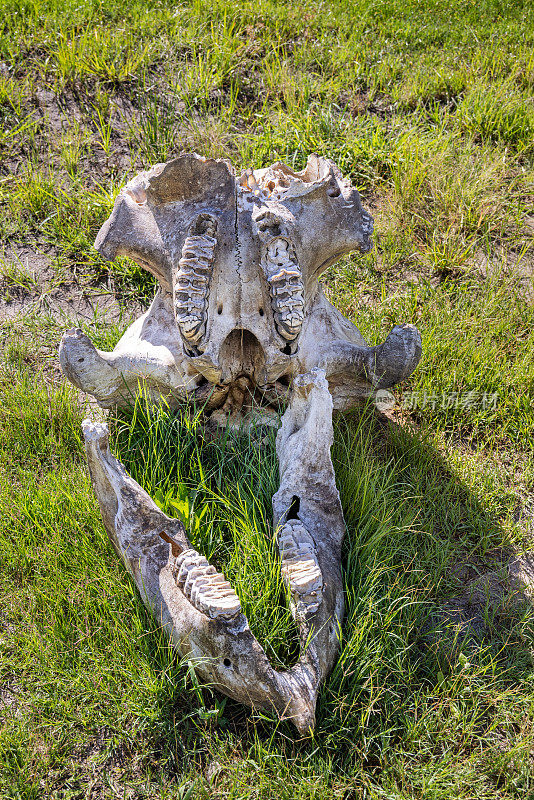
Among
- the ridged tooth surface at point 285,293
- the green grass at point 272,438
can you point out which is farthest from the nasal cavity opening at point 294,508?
the ridged tooth surface at point 285,293

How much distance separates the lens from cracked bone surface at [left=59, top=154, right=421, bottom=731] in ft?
8.05

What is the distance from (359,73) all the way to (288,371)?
3.43m

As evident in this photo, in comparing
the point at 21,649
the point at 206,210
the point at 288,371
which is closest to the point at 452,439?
the point at 288,371

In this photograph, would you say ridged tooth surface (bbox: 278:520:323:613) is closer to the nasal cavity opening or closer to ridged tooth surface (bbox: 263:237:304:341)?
the nasal cavity opening

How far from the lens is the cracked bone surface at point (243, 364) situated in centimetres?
245

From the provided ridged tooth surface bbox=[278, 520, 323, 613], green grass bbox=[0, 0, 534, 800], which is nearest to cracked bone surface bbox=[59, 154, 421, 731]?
ridged tooth surface bbox=[278, 520, 323, 613]

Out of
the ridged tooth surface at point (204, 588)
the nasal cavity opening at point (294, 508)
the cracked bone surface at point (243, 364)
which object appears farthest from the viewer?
the nasal cavity opening at point (294, 508)

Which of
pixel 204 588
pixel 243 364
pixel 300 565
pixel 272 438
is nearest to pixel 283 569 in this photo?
pixel 300 565

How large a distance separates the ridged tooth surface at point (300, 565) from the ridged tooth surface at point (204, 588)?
23cm

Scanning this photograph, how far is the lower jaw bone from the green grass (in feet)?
0.44

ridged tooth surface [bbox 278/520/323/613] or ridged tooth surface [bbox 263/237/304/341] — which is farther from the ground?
ridged tooth surface [bbox 263/237/304/341]

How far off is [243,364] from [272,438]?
0.35 meters

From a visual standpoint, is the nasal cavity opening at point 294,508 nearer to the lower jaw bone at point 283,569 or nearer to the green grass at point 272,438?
the lower jaw bone at point 283,569

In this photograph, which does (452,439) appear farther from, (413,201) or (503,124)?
(503,124)
